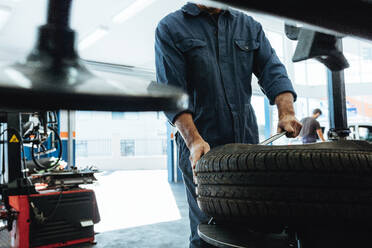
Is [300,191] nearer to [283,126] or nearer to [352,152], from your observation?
[352,152]

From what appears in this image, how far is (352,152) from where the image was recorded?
0.50 metres

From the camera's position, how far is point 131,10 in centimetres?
477

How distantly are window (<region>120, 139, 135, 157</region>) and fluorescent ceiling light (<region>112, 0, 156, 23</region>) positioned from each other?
A: 618 centimetres

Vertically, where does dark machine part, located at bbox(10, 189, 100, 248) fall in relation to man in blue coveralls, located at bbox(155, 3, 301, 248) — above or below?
below

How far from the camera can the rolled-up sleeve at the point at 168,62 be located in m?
1.02

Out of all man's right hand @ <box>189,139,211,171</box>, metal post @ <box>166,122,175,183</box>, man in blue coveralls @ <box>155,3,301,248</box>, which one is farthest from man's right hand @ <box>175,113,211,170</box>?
metal post @ <box>166,122,175,183</box>

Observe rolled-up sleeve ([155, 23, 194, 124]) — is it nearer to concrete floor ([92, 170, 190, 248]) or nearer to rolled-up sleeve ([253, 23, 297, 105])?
rolled-up sleeve ([253, 23, 297, 105])

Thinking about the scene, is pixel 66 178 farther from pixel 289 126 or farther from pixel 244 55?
pixel 289 126

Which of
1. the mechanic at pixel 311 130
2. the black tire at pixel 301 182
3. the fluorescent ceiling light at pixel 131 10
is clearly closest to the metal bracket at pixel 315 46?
the black tire at pixel 301 182

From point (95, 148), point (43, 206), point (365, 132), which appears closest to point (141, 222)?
point (43, 206)

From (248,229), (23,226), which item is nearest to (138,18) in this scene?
(23,226)

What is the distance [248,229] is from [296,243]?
0.11 m

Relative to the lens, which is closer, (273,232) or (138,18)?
(273,232)

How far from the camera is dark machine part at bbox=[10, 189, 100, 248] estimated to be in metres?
2.08
